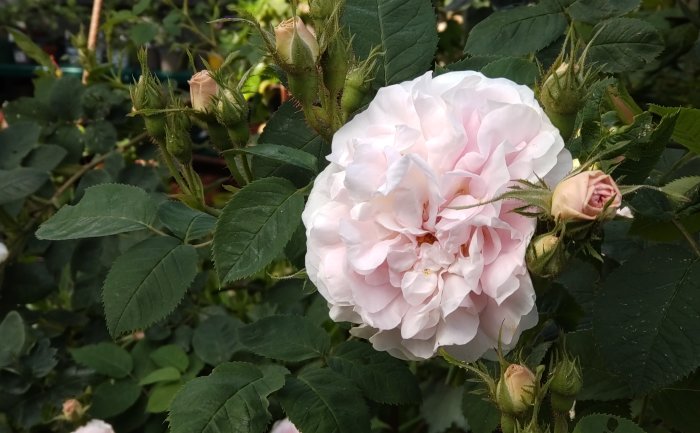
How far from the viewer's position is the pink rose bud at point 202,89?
0.48 metres

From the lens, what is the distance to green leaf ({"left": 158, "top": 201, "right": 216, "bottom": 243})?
53cm

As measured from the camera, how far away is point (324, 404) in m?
0.50

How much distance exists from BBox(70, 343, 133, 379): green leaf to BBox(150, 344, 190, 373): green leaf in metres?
0.04

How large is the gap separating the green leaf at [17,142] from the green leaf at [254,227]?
59 centimetres

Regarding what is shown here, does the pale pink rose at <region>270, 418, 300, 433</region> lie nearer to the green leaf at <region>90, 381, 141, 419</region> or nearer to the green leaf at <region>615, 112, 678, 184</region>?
the green leaf at <region>90, 381, 141, 419</region>

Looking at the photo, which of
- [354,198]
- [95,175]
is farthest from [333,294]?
[95,175]

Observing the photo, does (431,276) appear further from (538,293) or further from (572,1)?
(572,1)

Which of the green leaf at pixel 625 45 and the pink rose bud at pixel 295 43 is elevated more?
the pink rose bud at pixel 295 43

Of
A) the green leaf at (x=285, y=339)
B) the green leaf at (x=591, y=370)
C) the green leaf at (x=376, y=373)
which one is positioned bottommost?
the green leaf at (x=591, y=370)

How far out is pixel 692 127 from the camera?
0.48 meters

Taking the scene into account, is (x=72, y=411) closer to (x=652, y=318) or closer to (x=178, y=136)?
(x=178, y=136)

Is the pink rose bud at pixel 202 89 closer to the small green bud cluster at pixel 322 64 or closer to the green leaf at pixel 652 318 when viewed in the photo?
the small green bud cluster at pixel 322 64

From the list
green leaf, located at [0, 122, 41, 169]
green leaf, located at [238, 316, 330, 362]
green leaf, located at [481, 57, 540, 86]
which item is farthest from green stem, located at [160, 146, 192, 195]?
green leaf, located at [0, 122, 41, 169]

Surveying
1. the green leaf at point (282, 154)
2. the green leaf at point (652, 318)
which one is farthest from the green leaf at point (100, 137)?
the green leaf at point (652, 318)
